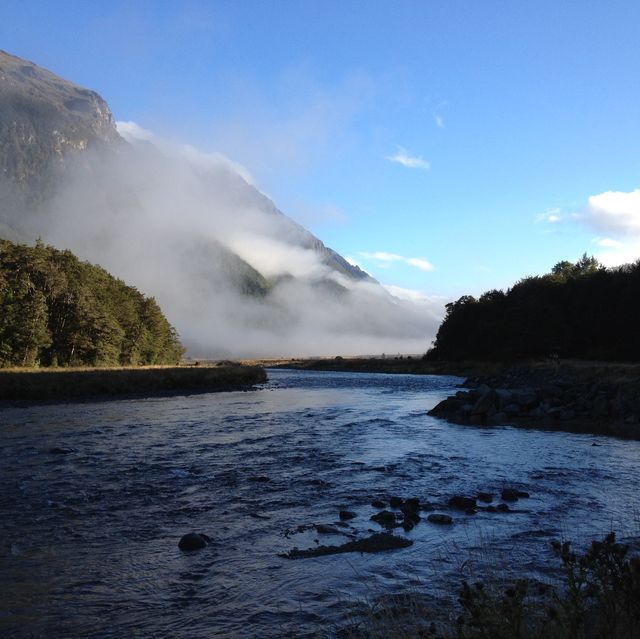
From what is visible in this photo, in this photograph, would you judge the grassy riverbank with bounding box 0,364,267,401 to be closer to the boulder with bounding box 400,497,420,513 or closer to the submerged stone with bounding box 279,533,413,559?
the boulder with bounding box 400,497,420,513

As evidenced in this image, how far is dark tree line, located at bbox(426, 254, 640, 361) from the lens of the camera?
75750 millimetres

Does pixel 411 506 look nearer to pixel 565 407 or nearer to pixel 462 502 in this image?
pixel 462 502

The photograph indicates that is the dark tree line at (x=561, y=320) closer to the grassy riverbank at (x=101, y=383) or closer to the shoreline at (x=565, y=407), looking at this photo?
the shoreline at (x=565, y=407)

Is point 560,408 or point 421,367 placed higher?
point 560,408

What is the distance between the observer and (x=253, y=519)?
12.2 meters

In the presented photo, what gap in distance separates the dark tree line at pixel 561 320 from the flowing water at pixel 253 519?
196ft

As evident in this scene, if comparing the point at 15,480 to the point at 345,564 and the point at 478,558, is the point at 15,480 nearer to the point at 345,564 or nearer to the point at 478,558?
the point at 345,564

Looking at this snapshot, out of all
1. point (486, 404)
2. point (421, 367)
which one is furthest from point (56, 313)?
point (421, 367)

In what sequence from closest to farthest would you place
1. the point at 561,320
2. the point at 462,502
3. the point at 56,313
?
1. the point at 462,502
2. the point at 56,313
3. the point at 561,320

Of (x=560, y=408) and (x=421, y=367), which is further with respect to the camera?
(x=421, y=367)

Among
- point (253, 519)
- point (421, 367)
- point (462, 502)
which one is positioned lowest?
point (253, 519)

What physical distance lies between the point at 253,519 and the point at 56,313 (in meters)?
83.2

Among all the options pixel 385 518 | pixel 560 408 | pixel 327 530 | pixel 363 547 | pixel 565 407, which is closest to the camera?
pixel 363 547

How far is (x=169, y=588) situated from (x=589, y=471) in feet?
48.6
